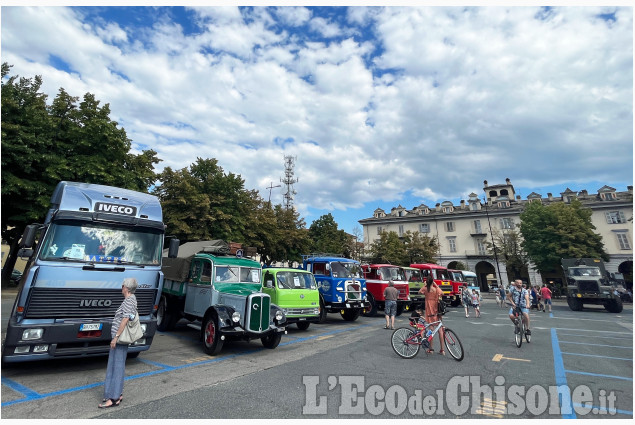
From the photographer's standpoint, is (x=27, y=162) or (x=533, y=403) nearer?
(x=533, y=403)

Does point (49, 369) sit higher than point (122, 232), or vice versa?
point (122, 232)

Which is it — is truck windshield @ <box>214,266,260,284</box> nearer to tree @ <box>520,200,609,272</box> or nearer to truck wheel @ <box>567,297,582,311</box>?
truck wheel @ <box>567,297,582,311</box>

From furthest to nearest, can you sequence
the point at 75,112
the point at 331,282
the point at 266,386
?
1. the point at 75,112
2. the point at 331,282
3. the point at 266,386

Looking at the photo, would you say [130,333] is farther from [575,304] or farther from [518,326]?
[575,304]

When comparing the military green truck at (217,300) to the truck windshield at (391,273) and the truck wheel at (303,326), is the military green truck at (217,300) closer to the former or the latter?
the truck wheel at (303,326)

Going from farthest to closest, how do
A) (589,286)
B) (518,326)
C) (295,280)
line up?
(589,286), (295,280), (518,326)

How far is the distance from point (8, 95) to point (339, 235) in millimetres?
37657

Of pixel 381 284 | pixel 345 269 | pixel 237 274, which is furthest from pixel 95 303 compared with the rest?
pixel 381 284

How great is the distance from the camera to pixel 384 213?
58875 millimetres

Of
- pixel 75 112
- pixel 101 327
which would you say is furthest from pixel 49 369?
pixel 75 112

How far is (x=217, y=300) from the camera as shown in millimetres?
8477

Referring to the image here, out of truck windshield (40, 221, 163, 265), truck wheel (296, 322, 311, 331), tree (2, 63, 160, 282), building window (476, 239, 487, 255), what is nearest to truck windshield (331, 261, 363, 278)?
truck wheel (296, 322, 311, 331)

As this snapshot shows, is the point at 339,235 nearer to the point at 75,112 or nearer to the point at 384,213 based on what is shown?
the point at 384,213

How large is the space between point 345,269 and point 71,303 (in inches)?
413
